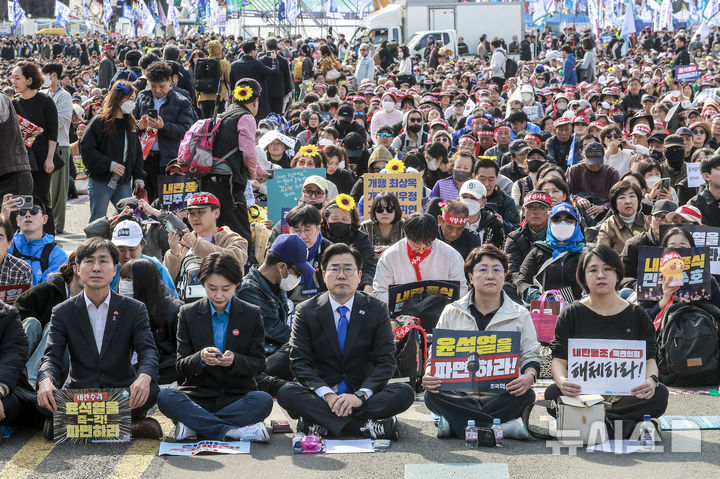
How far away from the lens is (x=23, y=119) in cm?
1066

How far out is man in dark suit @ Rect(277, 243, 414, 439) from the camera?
6.52 meters

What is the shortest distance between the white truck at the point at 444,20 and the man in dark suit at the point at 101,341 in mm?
30426

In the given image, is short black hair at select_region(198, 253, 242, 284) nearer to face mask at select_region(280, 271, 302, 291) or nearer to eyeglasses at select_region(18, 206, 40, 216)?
face mask at select_region(280, 271, 302, 291)

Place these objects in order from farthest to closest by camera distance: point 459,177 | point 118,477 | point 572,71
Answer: point 572,71, point 459,177, point 118,477

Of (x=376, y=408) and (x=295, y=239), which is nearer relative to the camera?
(x=376, y=408)

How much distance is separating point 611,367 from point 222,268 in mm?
2541

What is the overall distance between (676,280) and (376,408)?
2505mm

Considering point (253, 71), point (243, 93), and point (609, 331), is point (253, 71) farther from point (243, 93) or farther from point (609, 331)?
point (609, 331)

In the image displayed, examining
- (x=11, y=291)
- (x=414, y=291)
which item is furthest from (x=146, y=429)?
(x=414, y=291)

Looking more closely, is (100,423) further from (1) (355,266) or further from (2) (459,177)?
(2) (459,177)

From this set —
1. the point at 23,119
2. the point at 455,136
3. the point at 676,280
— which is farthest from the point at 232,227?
the point at 455,136

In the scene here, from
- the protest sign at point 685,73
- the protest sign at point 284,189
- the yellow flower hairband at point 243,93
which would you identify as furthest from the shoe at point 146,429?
the protest sign at point 685,73

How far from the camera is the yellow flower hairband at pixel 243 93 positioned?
34.3 ft

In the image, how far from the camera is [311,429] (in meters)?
6.56
